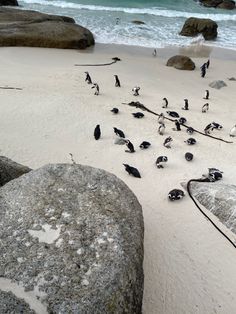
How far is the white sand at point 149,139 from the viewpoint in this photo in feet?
20.2

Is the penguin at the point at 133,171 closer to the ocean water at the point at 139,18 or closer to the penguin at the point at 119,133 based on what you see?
the penguin at the point at 119,133

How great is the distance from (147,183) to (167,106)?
4.72 m

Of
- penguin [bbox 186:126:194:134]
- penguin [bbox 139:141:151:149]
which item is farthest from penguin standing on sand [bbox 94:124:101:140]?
penguin [bbox 186:126:194:134]

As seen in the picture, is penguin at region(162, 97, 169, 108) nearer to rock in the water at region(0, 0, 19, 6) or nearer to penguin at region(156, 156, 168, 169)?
penguin at region(156, 156, 168, 169)

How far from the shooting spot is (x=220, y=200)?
24.7 ft

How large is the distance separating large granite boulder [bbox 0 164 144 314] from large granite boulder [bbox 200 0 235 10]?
116 feet

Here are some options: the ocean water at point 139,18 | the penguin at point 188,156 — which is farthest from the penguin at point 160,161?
the ocean water at point 139,18

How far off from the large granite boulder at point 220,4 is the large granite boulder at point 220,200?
109 feet

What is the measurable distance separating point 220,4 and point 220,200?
113ft

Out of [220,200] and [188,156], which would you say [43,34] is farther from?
[220,200]

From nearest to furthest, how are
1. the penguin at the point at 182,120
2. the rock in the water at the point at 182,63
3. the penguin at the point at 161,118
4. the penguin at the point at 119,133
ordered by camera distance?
the penguin at the point at 119,133 < the penguin at the point at 161,118 < the penguin at the point at 182,120 < the rock in the water at the point at 182,63

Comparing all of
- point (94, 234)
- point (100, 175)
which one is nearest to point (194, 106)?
point (100, 175)

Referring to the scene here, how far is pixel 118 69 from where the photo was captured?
632 inches

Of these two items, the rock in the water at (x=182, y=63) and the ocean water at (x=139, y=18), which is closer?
the rock in the water at (x=182, y=63)
